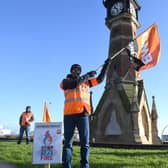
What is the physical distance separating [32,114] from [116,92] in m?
19.5

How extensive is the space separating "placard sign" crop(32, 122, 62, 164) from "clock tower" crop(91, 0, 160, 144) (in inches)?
1041

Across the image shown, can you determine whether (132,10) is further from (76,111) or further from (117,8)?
(76,111)

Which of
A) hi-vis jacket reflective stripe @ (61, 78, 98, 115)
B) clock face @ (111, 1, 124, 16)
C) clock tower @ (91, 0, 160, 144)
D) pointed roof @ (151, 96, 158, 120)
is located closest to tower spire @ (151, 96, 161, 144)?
pointed roof @ (151, 96, 158, 120)

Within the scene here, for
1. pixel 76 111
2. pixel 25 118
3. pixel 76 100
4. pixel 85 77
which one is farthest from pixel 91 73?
pixel 25 118

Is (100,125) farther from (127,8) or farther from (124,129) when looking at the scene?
A: (127,8)

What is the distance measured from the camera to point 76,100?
6.83 metres

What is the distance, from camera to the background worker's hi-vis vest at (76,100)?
675 cm

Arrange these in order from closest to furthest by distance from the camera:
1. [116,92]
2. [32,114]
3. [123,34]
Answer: [32,114] → [116,92] → [123,34]

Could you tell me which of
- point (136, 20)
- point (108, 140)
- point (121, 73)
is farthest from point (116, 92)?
point (136, 20)

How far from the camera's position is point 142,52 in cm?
1161

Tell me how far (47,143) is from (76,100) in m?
1.11

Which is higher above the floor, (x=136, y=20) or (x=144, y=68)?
(x=136, y=20)

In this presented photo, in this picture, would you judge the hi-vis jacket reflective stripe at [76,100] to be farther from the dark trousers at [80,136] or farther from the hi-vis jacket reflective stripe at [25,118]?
the hi-vis jacket reflective stripe at [25,118]

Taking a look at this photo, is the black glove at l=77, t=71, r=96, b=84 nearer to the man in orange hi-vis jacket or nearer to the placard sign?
the man in orange hi-vis jacket
